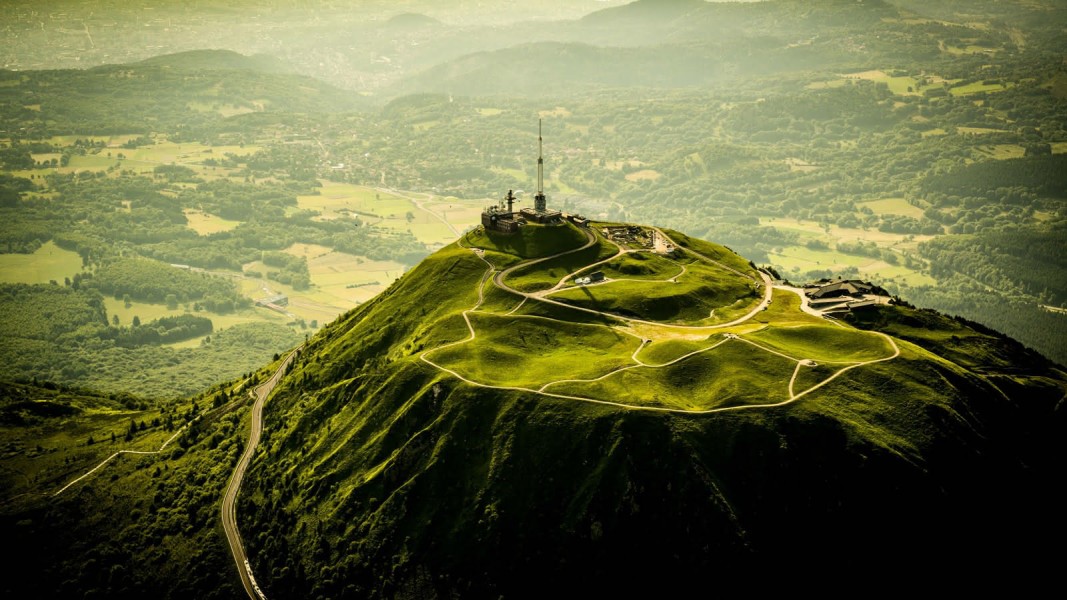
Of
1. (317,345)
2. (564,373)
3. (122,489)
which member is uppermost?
(564,373)

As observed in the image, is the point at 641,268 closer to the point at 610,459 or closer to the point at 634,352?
the point at 634,352

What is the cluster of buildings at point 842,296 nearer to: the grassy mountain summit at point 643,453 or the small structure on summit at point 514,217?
the grassy mountain summit at point 643,453

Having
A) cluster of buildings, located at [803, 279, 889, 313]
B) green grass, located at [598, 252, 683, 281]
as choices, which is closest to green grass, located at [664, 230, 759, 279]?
green grass, located at [598, 252, 683, 281]

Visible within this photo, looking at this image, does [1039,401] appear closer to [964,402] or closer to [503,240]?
[964,402]

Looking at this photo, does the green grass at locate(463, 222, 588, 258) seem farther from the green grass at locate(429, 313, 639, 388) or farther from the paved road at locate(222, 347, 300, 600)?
the paved road at locate(222, 347, 300, 600)

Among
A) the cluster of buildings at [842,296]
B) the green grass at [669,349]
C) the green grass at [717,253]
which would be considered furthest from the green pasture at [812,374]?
the green grass at [717,253]

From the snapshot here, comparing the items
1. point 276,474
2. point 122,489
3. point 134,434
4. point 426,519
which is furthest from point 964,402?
point 134,434
